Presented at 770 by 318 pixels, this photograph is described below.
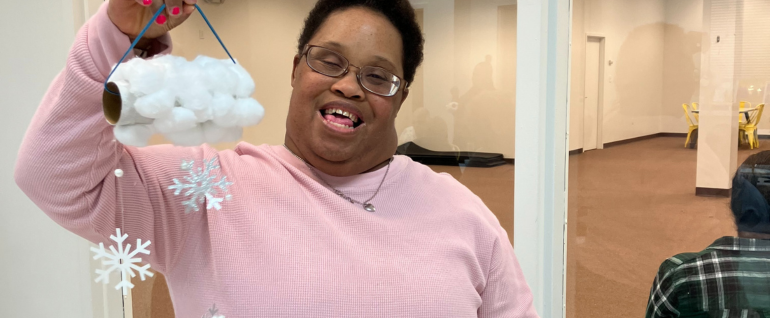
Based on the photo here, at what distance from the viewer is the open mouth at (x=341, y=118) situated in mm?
775

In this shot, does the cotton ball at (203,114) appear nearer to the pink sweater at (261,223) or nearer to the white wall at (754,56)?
the pink sweater at (261,223)

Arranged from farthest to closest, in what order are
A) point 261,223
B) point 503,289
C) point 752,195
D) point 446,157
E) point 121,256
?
point 752,195, point 446,157, point 503,289, point 261,223, point 121,256

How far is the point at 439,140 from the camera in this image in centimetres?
125

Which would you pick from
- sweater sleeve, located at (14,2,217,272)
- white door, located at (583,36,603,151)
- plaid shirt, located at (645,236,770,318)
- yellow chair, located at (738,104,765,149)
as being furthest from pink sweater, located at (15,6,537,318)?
yellow chair, located at (738,104,765,149)

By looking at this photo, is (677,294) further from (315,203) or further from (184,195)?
(184,195)

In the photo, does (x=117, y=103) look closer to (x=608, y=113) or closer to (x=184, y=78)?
(x=184, y=78)

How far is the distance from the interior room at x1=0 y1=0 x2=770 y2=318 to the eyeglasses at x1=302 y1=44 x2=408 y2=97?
0.10 meters

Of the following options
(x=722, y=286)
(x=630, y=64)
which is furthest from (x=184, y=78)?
(x=630, y=64)

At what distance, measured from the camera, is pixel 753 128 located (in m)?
1.42

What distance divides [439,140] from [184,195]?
0.66m

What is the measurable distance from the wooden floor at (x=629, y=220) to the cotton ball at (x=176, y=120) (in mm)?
1228

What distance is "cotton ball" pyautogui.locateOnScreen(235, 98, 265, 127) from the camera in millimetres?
578

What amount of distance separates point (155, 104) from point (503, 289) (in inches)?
24.0

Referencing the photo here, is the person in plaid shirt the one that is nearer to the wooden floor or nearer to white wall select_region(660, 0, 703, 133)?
the wooden floor
